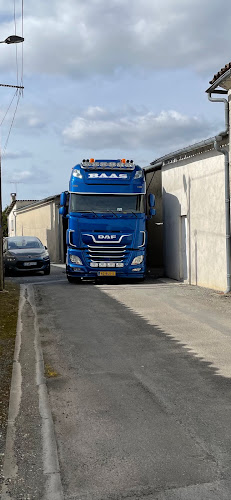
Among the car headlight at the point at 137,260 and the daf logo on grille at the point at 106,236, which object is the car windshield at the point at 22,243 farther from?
the car headlight at the point at 137,260

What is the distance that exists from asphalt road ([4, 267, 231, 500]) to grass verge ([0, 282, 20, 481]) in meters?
0.15

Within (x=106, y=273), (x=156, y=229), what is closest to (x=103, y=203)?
(x=106, y=273)

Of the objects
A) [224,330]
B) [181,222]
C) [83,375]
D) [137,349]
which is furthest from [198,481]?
[181,222]

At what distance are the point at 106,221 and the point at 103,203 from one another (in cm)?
56

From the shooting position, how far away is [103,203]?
57.2ft

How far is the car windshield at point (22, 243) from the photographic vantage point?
22.3m

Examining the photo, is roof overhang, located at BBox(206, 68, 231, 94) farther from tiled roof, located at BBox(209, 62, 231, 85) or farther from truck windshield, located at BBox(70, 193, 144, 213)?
Answer: truck windshield, located at BBox(70, 193, 144, 213)

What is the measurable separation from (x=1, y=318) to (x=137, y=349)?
3892 millimetres

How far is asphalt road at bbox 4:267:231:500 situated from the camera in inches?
158

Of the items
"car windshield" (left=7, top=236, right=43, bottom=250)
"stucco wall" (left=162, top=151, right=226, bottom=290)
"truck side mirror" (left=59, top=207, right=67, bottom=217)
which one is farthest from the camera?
"car windshield" (left=7, top=236, right=43, bottom=250)

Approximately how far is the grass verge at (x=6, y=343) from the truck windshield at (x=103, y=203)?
120 inches

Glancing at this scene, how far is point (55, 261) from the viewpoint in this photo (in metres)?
37.7

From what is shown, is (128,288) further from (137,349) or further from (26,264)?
(137,349)

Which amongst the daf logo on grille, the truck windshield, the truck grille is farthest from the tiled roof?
the truck grille
